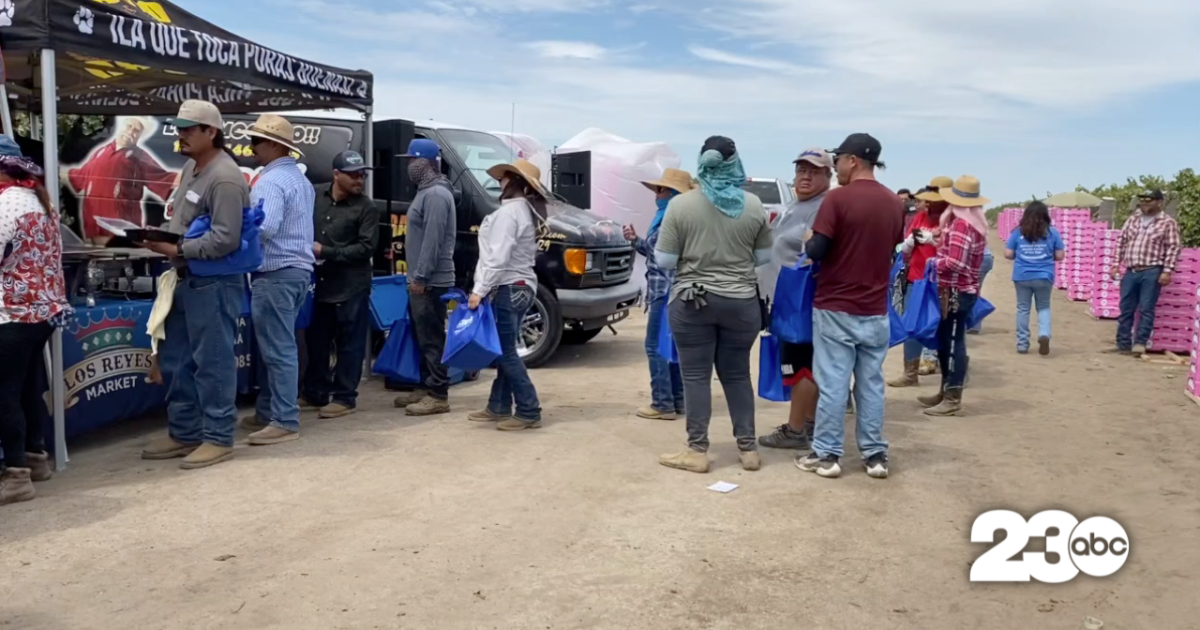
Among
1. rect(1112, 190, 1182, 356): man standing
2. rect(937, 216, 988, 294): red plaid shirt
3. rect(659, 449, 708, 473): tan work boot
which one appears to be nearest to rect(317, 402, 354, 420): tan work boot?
rect(659, 449, 708, 473): tan work boot

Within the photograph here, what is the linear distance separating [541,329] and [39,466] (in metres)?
4.72

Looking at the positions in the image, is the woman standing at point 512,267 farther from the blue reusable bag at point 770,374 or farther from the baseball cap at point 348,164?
the blue reusable bag at point 770,374

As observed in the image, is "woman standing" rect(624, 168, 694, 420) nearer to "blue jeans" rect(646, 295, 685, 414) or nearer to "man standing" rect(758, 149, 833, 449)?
"blue jeans" rect(646, 295, 685, 414)

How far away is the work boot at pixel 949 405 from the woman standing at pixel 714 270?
2482 millimetres

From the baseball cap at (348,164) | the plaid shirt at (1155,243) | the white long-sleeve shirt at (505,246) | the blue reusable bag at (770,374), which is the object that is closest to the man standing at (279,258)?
the baseball cap at (348,164)

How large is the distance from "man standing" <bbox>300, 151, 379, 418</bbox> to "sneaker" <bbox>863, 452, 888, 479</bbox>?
11.4ft

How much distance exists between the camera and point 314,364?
7.06 metres

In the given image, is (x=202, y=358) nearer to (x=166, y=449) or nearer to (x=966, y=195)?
(x=166, y=449)

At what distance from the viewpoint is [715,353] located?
5.61 metres

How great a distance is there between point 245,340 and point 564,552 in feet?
11.6

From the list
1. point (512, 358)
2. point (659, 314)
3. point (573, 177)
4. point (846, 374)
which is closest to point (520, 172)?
point (512, 358)

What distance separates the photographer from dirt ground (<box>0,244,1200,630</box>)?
12.3ft

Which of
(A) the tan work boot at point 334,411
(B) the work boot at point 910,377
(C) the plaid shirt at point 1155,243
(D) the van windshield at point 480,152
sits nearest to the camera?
(A) the tan work boot at point 334,411

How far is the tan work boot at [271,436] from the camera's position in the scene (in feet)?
19.9
